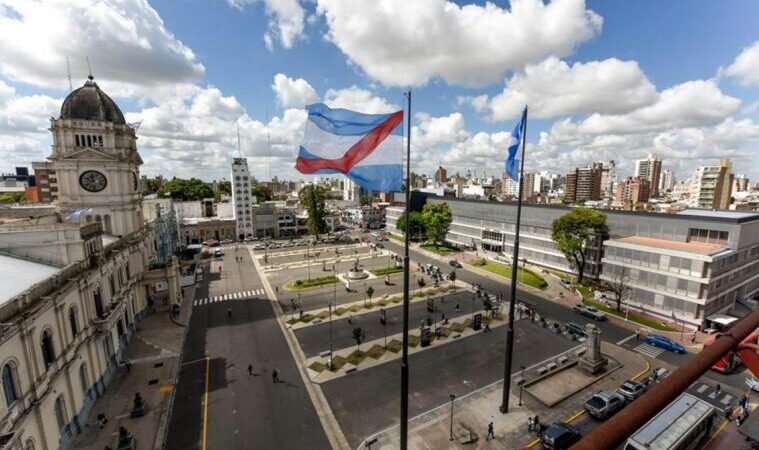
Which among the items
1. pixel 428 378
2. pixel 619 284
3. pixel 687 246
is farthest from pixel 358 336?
pixel 687 246

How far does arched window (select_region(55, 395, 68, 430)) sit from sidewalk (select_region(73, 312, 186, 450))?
196 cm

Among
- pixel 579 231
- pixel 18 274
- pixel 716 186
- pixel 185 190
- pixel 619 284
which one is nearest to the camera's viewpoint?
pixel 18 274

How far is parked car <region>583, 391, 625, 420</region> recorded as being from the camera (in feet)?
97.9

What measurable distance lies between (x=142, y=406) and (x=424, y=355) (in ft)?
91.5

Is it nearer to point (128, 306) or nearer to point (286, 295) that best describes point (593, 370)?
→ point (286, 295)

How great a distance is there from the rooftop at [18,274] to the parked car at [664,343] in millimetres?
62372

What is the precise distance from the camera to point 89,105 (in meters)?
45.9

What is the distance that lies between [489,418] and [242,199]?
103 metres

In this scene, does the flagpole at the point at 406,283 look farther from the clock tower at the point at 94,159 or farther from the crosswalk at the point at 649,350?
the clock tower at the point at 94,159

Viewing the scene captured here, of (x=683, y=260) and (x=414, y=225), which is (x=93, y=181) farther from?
(x=414, y=225)

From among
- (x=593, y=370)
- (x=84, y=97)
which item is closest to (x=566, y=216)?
(x=593, y=370)

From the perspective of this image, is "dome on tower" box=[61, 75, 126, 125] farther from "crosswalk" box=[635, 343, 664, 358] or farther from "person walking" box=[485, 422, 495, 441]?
"crosswalk" box=[635, 343, 664, 358]

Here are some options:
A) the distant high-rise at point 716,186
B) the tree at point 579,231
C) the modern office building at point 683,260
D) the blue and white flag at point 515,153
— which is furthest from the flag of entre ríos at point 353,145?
the distant high-rise at point 716,186

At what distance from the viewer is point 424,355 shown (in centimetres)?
4019
